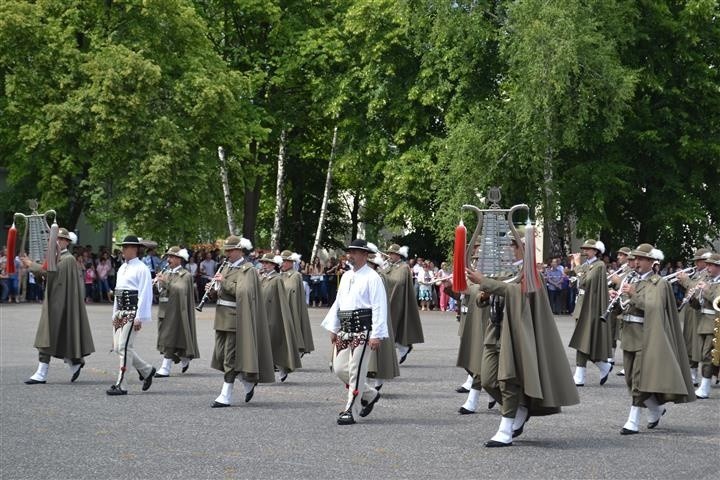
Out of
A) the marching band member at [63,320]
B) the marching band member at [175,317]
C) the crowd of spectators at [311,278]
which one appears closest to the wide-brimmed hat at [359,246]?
the marching band member at [63,320]

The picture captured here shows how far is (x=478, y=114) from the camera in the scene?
40.5m

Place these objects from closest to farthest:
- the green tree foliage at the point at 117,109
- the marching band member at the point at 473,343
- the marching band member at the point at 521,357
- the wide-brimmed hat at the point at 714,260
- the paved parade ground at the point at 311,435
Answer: the paved parade ground at the point at 311,435
the marching band member at the point at 521,357
the marching band member at the point at 473,343
the wide-brimmed hat at the point at 714,260
the green tree foliage at the point at 117,109

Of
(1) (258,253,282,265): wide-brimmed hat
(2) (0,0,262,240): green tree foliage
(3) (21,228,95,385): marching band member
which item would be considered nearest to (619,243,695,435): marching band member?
(1) (258,253,282,265): wide-brimmed hat

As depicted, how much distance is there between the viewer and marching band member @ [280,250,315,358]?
792 inches

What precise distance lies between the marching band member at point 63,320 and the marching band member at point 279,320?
2569 millimetres

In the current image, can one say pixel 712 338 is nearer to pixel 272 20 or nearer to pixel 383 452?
pixel 383 452

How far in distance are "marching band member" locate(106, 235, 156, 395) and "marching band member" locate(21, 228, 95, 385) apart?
4.37 feet

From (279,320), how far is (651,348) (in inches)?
279

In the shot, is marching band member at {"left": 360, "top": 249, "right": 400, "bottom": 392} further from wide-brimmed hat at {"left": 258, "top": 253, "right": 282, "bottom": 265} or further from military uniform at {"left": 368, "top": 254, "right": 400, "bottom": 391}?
wide-brimmed hat at {"left": 258, "top": 253, "right": 282, "bottom": 265}

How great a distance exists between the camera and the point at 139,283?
16.6m

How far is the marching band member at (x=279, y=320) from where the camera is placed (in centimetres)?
1848

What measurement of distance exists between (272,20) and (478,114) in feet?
33.0

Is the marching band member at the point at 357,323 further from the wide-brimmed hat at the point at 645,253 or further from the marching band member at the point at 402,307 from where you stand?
the marching band member at the point at 402,307

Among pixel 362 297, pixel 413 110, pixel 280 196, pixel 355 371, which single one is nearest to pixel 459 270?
pixel 362 297
